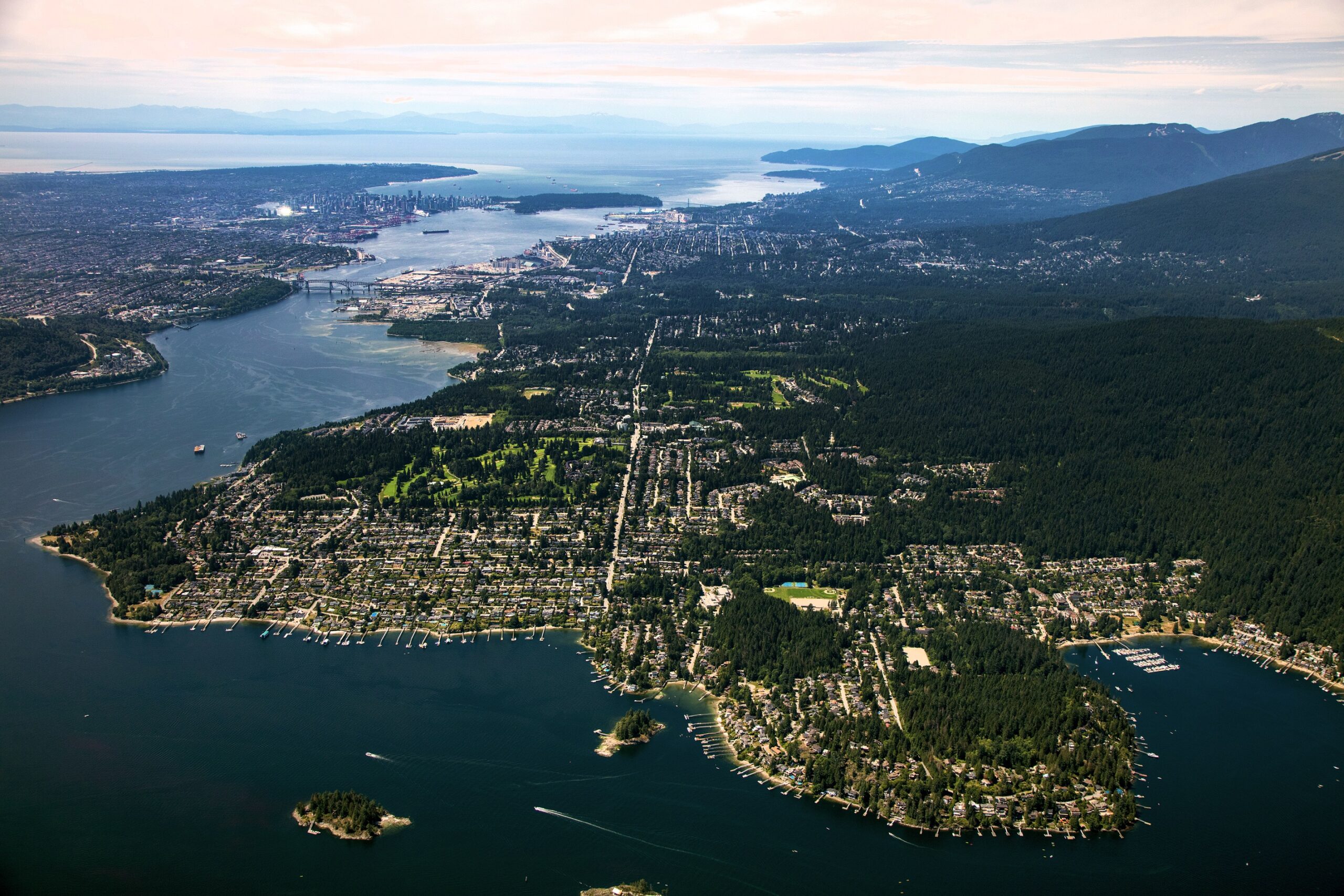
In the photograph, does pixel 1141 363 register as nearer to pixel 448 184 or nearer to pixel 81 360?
pixel 81 360

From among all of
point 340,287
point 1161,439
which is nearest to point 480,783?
point 1161,439

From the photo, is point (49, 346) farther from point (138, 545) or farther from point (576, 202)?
point (576, 202)

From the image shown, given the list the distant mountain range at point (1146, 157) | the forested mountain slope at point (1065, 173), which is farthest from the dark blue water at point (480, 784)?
the distant mountain range at point (1146, 157)

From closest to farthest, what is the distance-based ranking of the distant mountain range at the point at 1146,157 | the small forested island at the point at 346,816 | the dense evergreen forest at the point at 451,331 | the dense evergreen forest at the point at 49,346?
the small forested island at the point at 346,816 → the dense evergreen forest at the point at 49,346 → the dense evergreen forest at the point at 451,331 → the distant mountain range at the point at 1146,157

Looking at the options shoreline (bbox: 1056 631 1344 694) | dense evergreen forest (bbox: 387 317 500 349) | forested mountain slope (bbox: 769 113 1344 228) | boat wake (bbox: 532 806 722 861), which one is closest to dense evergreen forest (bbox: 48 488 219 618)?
boat wake (bbox: 532 806 722 861)

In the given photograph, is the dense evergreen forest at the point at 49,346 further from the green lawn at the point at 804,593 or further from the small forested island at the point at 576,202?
the small forested island at the point at 576,202

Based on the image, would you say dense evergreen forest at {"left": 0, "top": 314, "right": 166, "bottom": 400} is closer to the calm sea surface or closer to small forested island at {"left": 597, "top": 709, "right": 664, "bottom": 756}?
the calm sea surface

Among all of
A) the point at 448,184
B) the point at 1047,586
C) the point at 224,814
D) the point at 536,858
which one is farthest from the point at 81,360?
the point at 448,184
